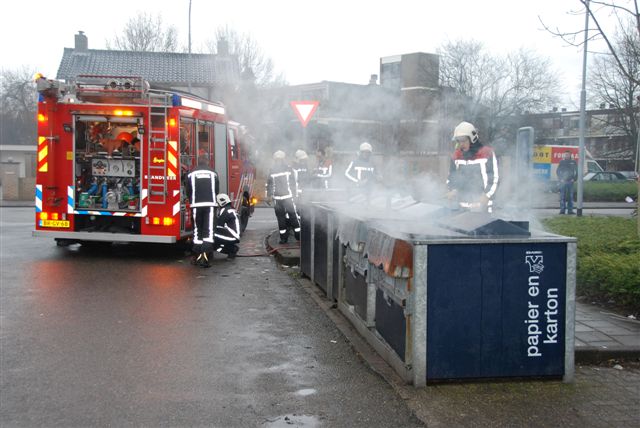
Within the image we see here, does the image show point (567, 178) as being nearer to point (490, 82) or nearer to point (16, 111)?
point (490, 82)

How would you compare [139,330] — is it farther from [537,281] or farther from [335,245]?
[537,281]

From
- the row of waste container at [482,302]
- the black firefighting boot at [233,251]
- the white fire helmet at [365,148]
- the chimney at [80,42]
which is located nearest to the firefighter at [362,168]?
the white fire helmet at [365,148]

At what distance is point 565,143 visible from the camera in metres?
46.3

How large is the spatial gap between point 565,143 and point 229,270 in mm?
40532

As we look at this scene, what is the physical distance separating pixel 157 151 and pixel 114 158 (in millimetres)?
1141

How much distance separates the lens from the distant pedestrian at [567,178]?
20.4m

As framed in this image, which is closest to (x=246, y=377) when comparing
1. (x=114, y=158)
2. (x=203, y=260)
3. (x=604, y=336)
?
(x=604, y=336)

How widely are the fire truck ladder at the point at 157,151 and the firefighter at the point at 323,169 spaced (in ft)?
10.1

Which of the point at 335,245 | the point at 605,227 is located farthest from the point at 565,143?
the point at 335,245

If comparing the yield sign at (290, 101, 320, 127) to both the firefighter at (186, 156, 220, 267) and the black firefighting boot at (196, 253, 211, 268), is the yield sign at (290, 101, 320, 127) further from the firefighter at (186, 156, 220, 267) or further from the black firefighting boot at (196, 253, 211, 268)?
the black firefighting boot at (196, 253, 211, 268)

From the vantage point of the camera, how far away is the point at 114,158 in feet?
39.1

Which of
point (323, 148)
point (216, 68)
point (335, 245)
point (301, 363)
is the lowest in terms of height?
point (301, 363)

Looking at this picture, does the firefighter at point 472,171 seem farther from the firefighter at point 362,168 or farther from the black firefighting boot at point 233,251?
the black firefighting boot at point 233,251

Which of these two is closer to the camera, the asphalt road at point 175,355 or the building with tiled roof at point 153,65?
the asphalt road at point 175,355
